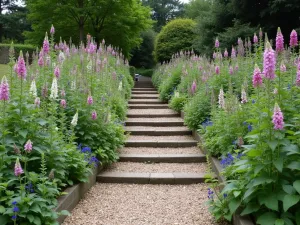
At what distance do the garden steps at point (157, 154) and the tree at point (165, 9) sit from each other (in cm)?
4497

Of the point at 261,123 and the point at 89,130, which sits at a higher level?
the point at 261,123

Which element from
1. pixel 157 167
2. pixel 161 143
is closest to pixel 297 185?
pixel 157 167

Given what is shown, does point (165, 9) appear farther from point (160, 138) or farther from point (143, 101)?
A: point (160, 138)

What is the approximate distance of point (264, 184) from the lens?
2918mm

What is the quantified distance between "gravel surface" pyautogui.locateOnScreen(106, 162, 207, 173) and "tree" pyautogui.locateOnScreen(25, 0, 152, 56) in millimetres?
11610

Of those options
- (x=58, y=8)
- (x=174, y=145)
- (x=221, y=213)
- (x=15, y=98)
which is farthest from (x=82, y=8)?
(x=221, y=213)

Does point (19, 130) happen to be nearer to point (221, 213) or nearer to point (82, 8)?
point (221, 213)

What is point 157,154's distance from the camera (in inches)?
242

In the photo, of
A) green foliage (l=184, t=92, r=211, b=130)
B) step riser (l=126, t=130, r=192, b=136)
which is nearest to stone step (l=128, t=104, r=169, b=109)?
step riser (l=126, t=130, r=192, b=136)

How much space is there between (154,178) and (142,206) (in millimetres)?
904

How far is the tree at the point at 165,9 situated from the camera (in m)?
52.0

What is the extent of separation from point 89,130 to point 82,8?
39.0ft

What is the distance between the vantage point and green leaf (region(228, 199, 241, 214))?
121 inches

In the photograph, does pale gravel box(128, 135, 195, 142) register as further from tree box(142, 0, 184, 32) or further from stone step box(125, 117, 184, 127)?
tree box(142, 0, 184, 32)
